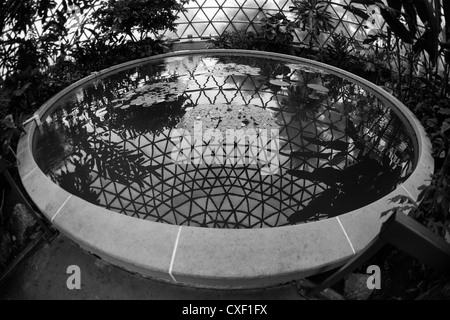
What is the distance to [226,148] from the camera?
10023mm

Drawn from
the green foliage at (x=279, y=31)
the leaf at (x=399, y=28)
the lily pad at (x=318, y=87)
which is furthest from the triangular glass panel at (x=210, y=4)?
the leaf at (x=399, y=28)

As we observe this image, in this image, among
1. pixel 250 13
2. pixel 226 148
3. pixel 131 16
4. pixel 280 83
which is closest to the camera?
pixel 226 148

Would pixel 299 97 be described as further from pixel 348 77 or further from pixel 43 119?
pixel 43 119

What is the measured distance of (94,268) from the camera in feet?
22.1

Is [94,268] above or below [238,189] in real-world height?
below

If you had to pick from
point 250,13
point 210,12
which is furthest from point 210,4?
point 250,13

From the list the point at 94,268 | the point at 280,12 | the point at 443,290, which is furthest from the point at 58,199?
the point at 280,12

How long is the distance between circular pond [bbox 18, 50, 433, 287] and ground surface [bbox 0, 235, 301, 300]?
1.96 ft

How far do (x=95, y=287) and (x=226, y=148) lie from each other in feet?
17.7

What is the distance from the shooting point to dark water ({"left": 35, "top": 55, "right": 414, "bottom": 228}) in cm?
791

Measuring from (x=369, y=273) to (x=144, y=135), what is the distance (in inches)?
307

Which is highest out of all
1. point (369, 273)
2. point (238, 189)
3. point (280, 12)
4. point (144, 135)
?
point (280, 12)

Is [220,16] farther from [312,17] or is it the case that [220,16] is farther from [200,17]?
[312,17]

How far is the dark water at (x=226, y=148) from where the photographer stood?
791cm
